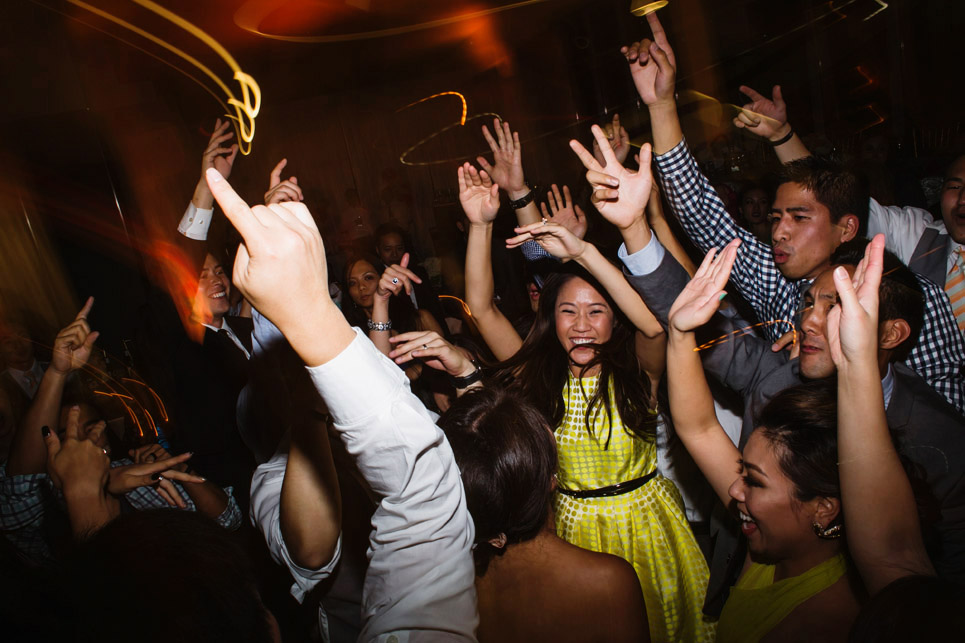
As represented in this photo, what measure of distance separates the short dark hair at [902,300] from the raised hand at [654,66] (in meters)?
0.48

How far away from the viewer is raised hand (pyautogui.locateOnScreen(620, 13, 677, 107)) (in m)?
0.93

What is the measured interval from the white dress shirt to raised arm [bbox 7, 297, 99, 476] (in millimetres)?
647

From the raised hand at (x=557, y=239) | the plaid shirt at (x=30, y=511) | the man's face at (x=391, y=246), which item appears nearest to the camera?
the plaid shirt at (x=30, y=511)

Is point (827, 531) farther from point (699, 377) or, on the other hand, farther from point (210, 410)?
point (210, 410)

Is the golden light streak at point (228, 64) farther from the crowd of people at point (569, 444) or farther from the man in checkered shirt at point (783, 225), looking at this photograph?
the man in checkered shirt at point (783, 225)

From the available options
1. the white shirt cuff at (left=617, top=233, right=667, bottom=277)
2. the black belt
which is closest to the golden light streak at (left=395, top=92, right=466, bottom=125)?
the white shirt cuff at (left=617, top=233, right=667, bottom=277)

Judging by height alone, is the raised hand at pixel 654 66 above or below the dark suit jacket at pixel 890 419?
above

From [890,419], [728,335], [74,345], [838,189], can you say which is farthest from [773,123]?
[74,345]

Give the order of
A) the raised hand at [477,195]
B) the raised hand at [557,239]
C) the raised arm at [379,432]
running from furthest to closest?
the raised hand at [477,195] → the raised hand at [557,239] → the raised arm at [379,432]

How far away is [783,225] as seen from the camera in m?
0.82

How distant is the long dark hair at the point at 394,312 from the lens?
1.57 meters

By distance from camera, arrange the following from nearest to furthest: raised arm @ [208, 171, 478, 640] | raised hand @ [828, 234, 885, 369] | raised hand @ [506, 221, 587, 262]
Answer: raised arm @ [208, 171, 478, 640]
raised hand @ [828, 234, 885, 369]
raised hand @ [506, 221, 587, 262]

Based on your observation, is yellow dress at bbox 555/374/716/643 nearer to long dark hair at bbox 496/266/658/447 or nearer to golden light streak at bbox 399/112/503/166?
long dark hair at bbox 496/266/658/447

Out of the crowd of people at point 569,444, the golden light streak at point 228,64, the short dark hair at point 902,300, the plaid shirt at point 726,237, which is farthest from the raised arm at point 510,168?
the short dark hair at point 902,300
